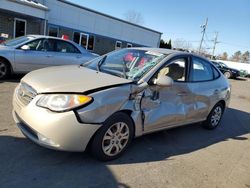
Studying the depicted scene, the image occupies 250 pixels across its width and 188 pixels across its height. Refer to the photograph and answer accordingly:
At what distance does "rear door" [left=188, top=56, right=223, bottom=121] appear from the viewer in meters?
5.18

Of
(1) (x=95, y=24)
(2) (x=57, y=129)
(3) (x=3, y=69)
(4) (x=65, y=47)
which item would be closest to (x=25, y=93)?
(2) (x=57, y=129)

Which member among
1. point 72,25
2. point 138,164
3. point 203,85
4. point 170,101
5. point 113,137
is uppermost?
point 72,25

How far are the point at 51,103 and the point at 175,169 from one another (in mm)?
1971

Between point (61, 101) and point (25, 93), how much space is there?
0.69 meters

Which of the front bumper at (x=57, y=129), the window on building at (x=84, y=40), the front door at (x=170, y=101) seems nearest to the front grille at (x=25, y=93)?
the front bumper at (x=57, y=129)

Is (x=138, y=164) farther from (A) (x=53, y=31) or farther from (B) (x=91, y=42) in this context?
(B) (x=91, y=42)

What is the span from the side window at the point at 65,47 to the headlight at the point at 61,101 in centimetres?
608

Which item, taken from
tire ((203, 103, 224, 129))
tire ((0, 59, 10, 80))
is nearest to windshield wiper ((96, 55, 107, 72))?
tire ((203, 103, 224, 129))

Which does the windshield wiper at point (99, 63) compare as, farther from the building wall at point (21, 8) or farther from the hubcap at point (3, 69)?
the building wall at point (21, 8)

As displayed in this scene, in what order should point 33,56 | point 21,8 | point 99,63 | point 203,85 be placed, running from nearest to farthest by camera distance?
point 99,63
point 203,85
point 33,56
point 21,8

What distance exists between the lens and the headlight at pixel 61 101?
10.7ft

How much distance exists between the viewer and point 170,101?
4.53m

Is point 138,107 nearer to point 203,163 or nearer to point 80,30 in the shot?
point 203,163

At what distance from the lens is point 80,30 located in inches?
949
